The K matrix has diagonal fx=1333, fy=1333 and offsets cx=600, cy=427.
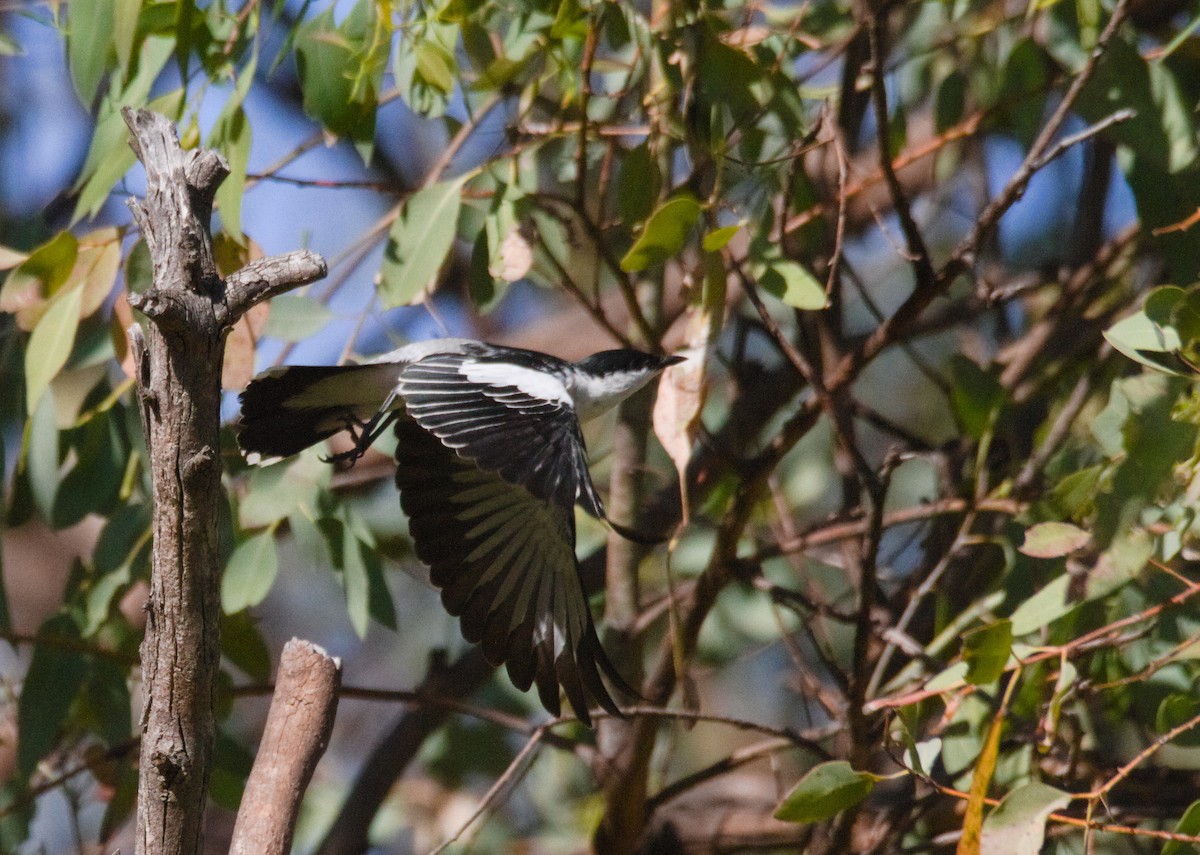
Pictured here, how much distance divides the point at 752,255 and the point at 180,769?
1.14m

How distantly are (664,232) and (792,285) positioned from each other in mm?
230

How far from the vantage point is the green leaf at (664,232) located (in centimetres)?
185

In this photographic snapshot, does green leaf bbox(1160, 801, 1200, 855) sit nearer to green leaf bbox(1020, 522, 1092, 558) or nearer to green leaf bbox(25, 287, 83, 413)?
green leaf bbox(1020, 522, 1092, 558)

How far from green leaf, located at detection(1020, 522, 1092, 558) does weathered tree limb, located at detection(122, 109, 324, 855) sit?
3.42 feet

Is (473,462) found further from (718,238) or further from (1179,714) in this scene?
(1179,714)

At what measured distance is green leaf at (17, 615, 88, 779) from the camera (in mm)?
2318

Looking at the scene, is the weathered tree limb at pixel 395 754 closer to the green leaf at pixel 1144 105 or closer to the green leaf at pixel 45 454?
the green leaf at pixel 45 454

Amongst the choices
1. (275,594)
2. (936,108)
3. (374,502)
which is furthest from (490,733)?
(275,594)

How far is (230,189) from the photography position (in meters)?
2.02

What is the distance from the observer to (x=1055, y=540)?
1802mm

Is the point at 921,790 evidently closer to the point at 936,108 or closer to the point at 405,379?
the point at 405,379

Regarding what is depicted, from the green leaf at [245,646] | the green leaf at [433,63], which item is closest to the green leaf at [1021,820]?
the green leaf at [433,63]

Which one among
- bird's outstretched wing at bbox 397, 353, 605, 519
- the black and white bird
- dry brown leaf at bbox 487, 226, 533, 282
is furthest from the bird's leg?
dry brown leaf at bbox 487, 226, 533, 282

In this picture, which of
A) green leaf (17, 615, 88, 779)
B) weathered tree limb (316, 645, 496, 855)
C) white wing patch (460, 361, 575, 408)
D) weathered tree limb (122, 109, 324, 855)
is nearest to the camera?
weathered tree limb (122, 109, 324, 855)
